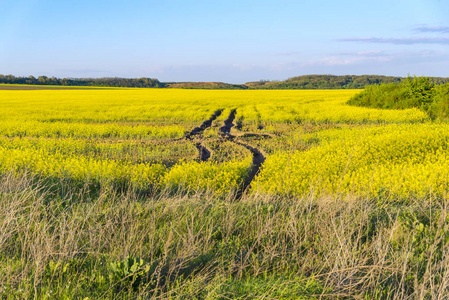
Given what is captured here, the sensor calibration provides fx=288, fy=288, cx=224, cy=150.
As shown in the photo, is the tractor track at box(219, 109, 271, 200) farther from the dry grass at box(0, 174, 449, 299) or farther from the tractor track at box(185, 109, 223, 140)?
the dry grass at box(0, 174, 449, 299)

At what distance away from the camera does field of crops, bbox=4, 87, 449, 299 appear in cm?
227

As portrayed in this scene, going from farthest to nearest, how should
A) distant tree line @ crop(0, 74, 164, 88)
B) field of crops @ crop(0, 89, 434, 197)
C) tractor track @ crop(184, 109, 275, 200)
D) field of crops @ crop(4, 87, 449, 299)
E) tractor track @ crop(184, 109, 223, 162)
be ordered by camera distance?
distant tree line @ crop(0, 74, 164, 88) → tractor track @ crop(184, 109, 223, 162) → tractor track @ crop(184, 109, 275, 200) → field of crops @ crop(0, 89, 434, 197) → field of crops @ crop(4, 87, 449, 299)

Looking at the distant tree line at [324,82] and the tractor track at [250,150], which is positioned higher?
the distant tree line at [324,82]

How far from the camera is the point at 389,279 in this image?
2.48 m

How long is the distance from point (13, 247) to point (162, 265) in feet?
5.26

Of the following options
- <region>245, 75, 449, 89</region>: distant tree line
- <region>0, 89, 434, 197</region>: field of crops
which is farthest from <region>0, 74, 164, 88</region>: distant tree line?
<region>0, 89, 434, 197</region>: field of crops

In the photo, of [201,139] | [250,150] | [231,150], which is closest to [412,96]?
[250,150]

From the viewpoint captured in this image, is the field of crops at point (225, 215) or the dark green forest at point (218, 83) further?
the dark green forest at point (218, 83)

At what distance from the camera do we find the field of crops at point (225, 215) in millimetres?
2273

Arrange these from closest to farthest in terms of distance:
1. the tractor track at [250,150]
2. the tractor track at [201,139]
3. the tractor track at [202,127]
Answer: the tractor track at [250,150] < the tractor track at [201,139] < the tractor track at [202,127]

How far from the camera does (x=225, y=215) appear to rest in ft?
12.4

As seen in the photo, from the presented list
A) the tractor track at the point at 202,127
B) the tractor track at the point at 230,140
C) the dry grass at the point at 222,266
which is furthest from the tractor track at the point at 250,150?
the dry grass at the point at 222,266

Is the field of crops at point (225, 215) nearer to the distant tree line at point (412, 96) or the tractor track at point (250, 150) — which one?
the tractor track at point (250, 150)

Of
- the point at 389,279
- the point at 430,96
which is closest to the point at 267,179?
the point at 389,279
